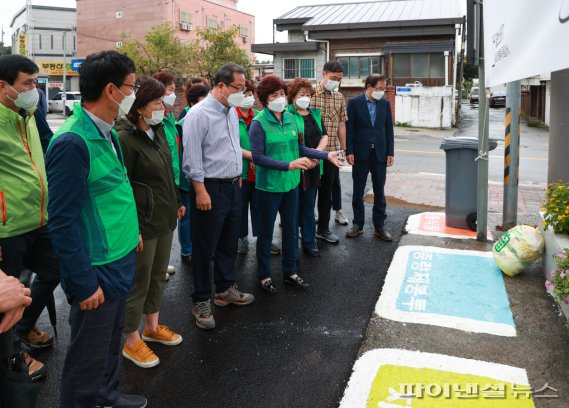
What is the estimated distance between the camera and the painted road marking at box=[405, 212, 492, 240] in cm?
636

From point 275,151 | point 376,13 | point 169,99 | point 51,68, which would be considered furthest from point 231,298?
point 51,68

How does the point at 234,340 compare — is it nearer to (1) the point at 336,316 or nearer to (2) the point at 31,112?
(1) the point at 336,316

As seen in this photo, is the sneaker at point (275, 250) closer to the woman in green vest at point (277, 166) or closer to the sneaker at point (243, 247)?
the sneaker at point (243, 247)

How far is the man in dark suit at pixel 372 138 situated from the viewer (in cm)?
628

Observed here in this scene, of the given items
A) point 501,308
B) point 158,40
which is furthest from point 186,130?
point 158,40

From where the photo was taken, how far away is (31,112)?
343 cm

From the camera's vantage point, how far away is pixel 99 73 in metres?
2.49

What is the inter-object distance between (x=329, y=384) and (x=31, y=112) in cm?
270

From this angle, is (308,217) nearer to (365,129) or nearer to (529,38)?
(365,129)

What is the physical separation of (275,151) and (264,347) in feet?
5.87

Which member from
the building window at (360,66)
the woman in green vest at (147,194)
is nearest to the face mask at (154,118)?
the woman in green vest at (147,194)

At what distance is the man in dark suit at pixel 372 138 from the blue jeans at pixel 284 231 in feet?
5.70

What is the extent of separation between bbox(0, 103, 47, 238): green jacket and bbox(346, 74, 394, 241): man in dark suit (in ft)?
12.8

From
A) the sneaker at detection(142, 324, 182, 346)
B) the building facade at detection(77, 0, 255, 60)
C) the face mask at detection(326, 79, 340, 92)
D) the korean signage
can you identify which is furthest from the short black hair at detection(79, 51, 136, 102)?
the korean signage
